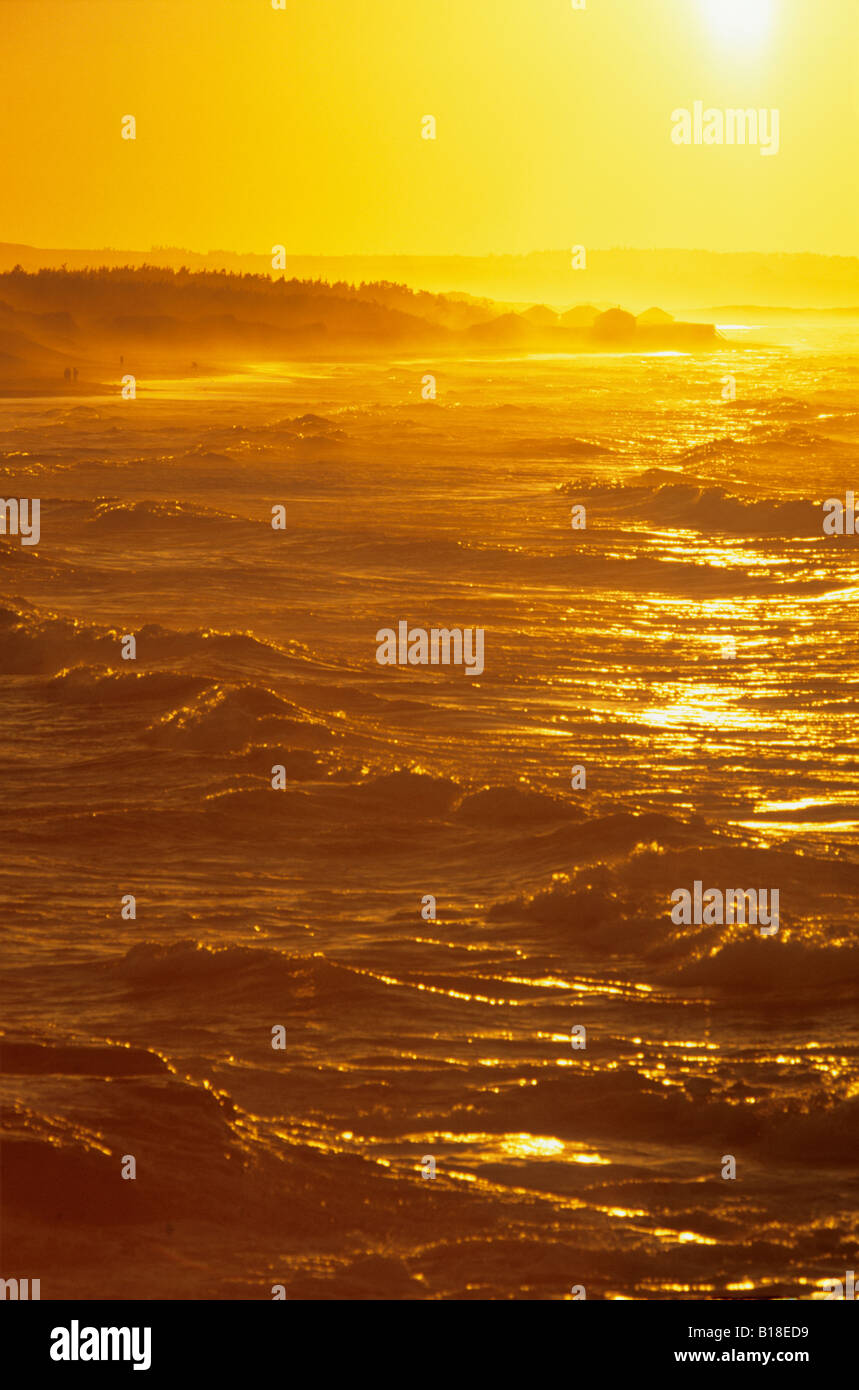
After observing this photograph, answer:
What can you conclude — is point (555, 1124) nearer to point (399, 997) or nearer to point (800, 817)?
point (399, 997)

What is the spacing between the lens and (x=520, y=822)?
11203mm

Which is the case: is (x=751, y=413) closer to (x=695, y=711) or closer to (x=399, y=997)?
(x=695, y=711)

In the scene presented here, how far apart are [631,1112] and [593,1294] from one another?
1402 mm

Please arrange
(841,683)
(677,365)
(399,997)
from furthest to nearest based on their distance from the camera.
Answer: (677,365) < (841,683) < (399,997)

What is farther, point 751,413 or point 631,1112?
point 751,413

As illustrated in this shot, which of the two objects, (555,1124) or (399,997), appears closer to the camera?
(555,1124)

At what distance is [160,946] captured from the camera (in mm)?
8695

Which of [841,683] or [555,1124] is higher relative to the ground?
[841,683]
